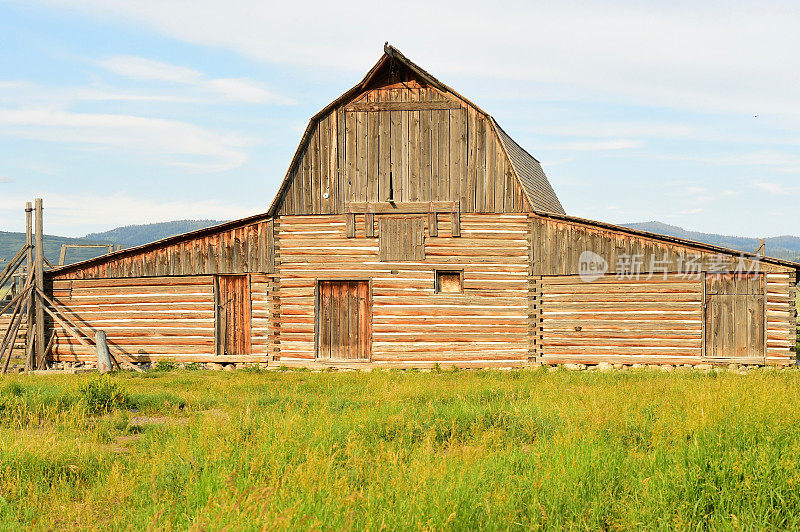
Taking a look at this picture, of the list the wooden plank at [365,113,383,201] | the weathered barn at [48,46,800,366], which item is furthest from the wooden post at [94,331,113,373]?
the wooden plank at [365,113,383,201]

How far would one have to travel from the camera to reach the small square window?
17.8m

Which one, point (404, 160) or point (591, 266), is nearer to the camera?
point (591, 266)

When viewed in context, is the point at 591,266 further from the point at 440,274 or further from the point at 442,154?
the point at 442,154

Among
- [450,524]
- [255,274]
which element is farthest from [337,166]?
[450,524]

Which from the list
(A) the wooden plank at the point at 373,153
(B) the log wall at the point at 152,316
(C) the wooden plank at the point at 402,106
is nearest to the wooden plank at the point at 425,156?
(C) the wooden plank at the point at 402,106

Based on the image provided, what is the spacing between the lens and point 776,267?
53.8 feet

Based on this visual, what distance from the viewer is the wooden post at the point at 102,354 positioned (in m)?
17.5

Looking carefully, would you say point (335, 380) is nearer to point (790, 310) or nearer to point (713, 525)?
point (713, 525)

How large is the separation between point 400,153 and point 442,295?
437 centimetres

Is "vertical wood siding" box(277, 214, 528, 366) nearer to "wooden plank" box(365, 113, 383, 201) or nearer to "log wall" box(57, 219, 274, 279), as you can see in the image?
"wooden plank" box(365, 113, 383, 201)

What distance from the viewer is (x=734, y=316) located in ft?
54.3

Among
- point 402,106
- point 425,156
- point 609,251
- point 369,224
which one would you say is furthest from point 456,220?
point 609,251

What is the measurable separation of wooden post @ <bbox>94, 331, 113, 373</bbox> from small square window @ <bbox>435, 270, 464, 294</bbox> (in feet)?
32.2

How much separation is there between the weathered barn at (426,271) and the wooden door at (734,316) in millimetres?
38
